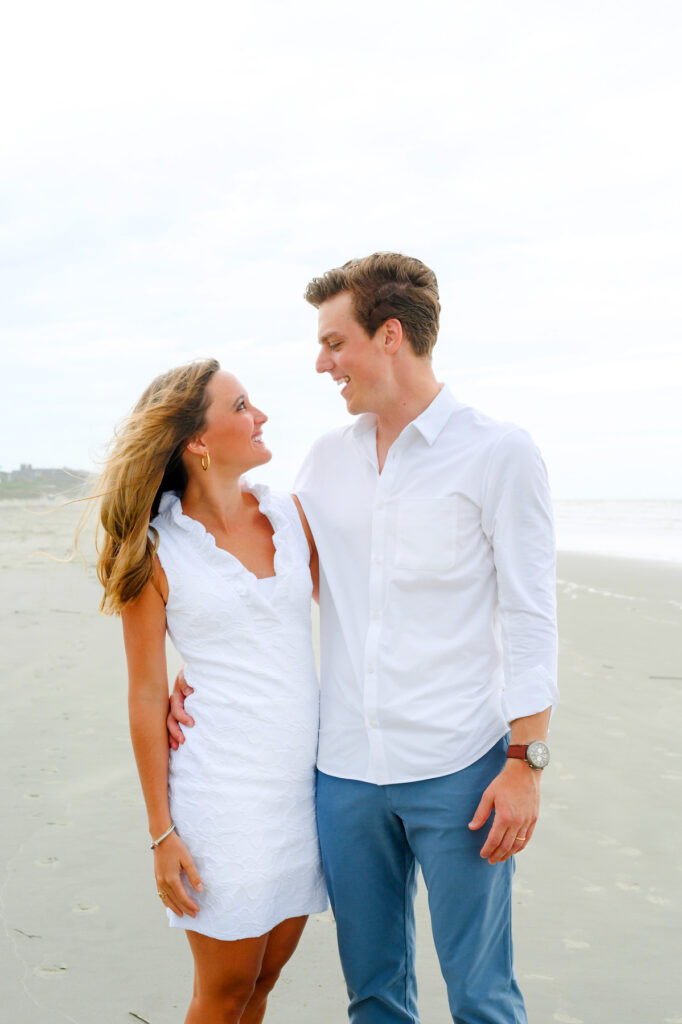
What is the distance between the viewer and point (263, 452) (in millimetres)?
2551

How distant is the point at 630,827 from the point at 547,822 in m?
0.39

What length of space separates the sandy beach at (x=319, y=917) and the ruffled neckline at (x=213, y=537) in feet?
5.07

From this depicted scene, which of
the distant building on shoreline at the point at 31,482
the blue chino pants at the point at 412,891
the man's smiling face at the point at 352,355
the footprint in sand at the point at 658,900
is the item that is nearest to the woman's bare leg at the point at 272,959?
the blue chino pants at the point at 412,891

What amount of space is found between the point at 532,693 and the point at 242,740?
73cm

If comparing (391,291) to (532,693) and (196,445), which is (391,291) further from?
(532,693)

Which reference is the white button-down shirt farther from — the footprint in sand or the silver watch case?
the footprint in sand

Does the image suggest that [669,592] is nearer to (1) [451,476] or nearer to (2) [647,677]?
(2) [647,677]

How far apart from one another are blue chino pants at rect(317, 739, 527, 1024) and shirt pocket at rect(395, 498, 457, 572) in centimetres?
51

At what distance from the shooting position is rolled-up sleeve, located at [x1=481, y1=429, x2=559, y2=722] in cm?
217

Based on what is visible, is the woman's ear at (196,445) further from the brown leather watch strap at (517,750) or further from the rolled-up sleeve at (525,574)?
the brown leather watch strap at (517,750)

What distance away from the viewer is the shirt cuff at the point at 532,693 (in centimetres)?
216

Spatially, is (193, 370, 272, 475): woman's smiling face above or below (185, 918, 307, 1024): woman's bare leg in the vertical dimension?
above

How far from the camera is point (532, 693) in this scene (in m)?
2.16

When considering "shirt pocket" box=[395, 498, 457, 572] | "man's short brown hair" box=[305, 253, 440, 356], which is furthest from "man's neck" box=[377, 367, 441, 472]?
"shirt pocket" box=[395, 498, 457, 572]
